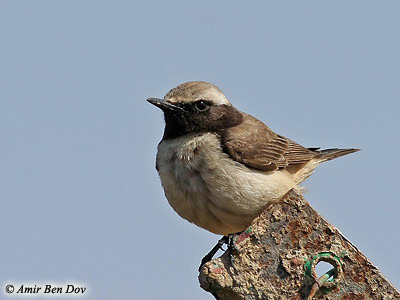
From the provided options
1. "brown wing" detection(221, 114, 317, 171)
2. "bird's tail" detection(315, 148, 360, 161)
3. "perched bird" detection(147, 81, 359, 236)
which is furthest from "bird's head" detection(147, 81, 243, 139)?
"bird's tail" detection(315, 148, 360, 161)

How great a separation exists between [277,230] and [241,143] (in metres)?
Result: 3.66

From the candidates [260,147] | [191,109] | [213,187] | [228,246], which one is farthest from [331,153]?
[228,246]

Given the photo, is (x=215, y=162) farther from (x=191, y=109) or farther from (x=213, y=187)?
(x=191, y=109)

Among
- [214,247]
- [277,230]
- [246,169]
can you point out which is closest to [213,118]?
[246,169]

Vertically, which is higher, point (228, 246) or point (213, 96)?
point (213, 96)

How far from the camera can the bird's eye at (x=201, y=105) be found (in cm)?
909

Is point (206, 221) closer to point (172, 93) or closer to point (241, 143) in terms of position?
point (241, 143)

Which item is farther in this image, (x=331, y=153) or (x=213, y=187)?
(x=331, y=153)

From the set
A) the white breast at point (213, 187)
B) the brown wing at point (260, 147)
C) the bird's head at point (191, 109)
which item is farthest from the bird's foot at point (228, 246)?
the bird's head at point (191, 109)

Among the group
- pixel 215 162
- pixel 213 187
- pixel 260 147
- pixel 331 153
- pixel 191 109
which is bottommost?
pixel 213 187

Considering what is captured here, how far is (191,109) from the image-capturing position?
909 cm

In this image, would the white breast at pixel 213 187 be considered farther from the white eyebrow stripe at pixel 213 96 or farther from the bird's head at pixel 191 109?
the white eyebrow stripe at pixel 213 96

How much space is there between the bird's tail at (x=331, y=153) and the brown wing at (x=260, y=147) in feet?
1.15

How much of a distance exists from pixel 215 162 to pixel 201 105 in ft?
3.34
